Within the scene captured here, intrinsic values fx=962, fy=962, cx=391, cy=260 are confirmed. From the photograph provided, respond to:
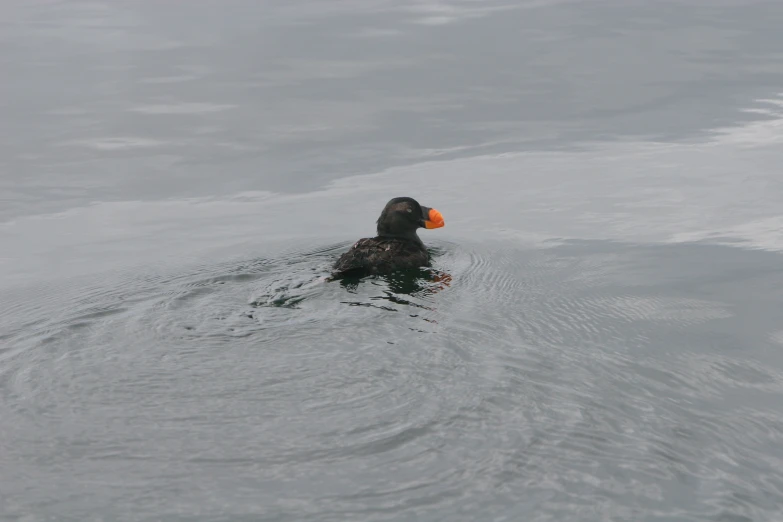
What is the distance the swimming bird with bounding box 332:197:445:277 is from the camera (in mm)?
8508

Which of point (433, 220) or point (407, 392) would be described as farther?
point (433, 220)

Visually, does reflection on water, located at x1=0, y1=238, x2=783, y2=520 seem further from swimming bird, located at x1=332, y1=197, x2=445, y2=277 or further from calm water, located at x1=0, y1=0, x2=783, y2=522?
swimming bird, located at x1=332, y1=197, x2=445, y2=277

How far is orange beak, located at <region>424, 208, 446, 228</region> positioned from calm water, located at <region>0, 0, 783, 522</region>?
1.12ft

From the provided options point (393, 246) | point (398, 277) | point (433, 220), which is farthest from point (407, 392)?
point (433, 220)

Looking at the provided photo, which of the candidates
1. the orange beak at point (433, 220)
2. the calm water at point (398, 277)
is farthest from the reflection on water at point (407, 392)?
the orange beak at point (433, 220)

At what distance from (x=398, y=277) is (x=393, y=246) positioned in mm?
376

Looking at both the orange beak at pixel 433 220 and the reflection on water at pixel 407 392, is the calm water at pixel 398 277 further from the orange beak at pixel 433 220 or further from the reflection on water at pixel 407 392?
the orange beak at pixel 433 220

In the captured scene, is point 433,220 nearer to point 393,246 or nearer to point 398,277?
point 393,246

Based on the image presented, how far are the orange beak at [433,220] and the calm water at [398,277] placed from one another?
0.34 metres

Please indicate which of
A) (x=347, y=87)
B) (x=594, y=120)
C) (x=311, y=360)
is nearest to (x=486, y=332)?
(x=311, y=360)

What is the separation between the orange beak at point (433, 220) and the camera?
30.1ft

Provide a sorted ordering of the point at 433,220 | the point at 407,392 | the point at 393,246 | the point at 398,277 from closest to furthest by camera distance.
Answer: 1. the point at 407,392
2. the point at 398,277
3. the point at 393,246
4. the point at 433,220

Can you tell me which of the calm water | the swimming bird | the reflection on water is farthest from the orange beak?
the reflection on water

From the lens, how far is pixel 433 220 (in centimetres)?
920
